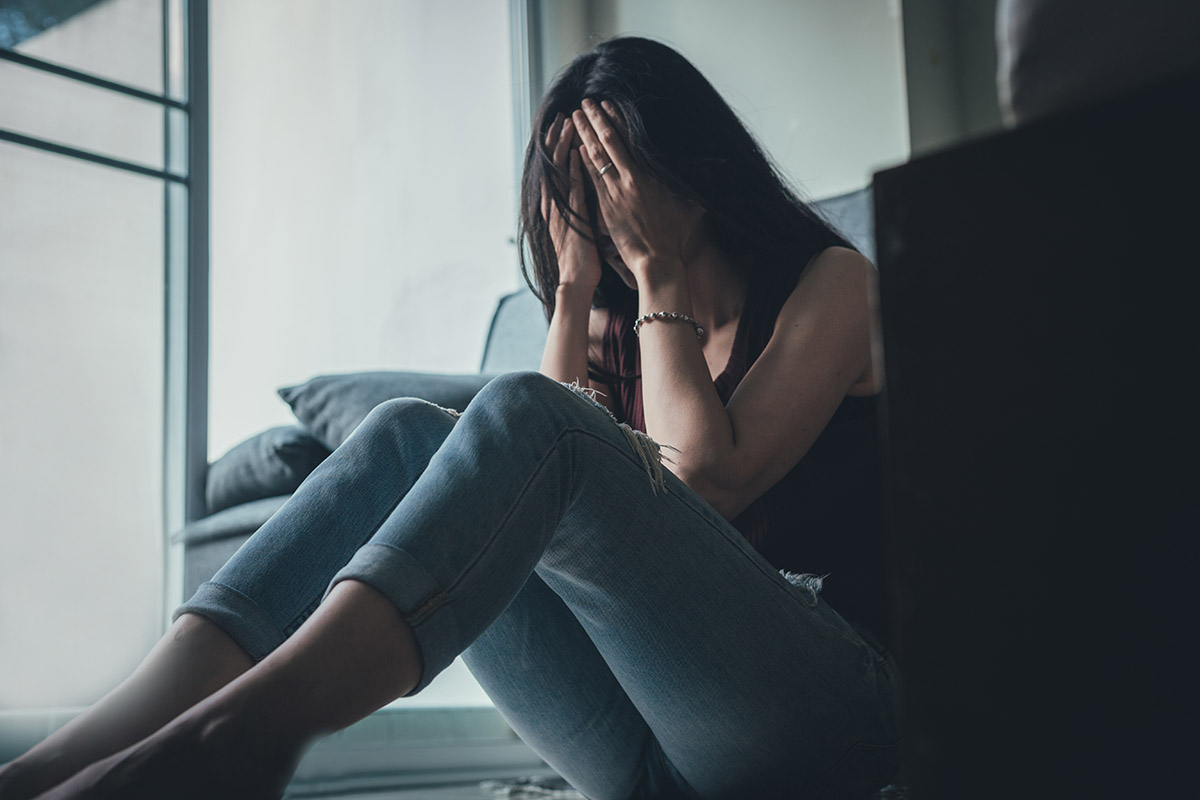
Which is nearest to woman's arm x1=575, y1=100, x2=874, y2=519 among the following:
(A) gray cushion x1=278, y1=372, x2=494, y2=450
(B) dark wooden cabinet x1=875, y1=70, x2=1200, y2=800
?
(B) dark wooden cabinet x1=875, y1=70, x2=1200, y2=800

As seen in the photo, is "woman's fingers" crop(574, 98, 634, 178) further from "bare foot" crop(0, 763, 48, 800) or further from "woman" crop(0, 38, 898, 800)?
"bare foot" crop(0, 763, 48, 800)

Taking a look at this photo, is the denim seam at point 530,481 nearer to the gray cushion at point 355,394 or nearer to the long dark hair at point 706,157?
the long dark hair at point 706,157

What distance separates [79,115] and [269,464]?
1.16m

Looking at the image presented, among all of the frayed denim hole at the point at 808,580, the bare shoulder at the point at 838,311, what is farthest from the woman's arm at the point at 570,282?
the frayed denim hole at the point at 808,580

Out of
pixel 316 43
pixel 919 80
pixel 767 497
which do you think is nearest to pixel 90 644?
pixel 316 43

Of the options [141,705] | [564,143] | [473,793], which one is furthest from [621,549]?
[473,793]

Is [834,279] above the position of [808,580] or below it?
above

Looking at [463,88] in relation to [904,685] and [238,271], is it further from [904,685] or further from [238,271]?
[904,685]

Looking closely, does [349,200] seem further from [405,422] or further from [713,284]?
[405,422]

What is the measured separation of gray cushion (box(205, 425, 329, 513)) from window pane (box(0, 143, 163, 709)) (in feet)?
1.62

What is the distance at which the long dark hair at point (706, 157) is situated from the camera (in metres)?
1.19

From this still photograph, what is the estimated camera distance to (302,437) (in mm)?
1798

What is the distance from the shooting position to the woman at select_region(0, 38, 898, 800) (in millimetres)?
590

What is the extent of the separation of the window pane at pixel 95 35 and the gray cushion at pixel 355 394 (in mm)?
1137
